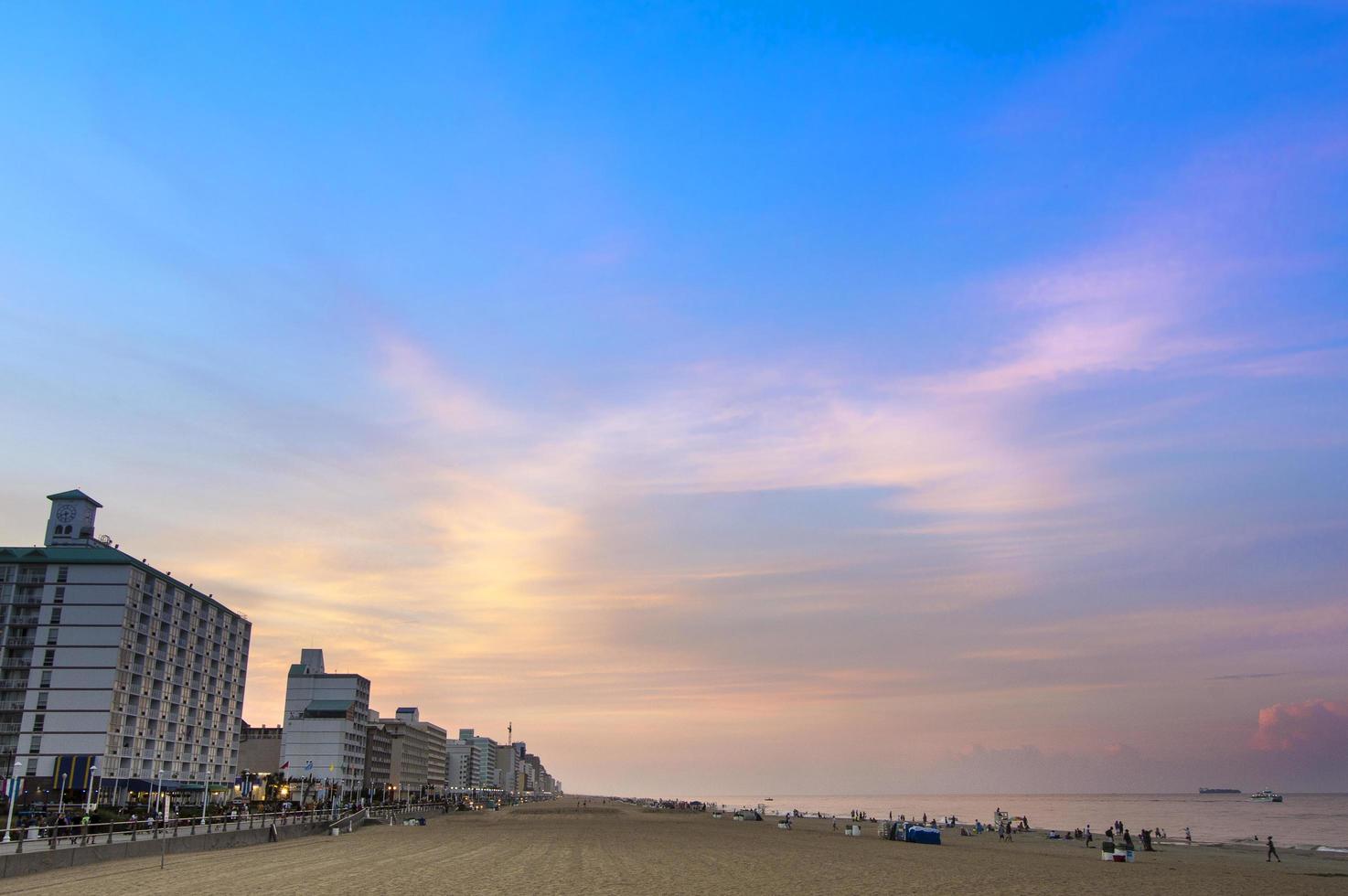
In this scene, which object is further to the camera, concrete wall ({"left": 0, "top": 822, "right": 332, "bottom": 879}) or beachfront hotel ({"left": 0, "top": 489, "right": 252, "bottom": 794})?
beachfront hotel ({"left": 0, "top": 489, "right": 252, "bottom": 794})

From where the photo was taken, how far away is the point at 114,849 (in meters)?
38.5

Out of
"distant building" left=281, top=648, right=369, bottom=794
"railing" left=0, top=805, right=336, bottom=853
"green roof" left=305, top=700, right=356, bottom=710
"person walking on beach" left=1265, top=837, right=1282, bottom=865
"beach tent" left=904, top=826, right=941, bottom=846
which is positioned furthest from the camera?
"green roof" left=305, top=700, right=356, bottom=710

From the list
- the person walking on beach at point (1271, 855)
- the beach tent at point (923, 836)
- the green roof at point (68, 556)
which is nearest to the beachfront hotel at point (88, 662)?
the green roof at point (68, 556)

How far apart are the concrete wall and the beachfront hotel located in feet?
157

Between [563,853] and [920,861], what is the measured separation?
1926 centimetres

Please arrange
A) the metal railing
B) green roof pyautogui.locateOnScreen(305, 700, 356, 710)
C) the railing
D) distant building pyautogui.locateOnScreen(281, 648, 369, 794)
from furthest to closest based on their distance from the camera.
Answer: green roof pyautogui.locateOnScreen(305, 700, 356, 710) < distant building pyautogui.locateOnScreen(281, 648, 369, 794) < the railing < the metal railing

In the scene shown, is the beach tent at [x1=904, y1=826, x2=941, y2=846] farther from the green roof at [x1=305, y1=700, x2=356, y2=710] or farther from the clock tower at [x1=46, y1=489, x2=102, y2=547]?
the green roof at [x1=305, y1=700, x2=356, y2=710]

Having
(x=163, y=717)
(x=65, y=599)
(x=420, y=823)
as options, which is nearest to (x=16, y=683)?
(x=65, y=599)

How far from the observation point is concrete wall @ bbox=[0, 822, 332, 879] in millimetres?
31766

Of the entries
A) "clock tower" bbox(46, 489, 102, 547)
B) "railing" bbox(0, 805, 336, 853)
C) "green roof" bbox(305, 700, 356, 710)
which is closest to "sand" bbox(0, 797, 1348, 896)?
"railing" bbox(0, 805, 336, 853)

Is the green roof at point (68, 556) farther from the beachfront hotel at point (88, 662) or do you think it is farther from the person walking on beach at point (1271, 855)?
the person walking on beach at point (1271, 855)

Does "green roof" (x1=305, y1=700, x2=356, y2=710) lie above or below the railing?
above

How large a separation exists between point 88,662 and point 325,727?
91024 millimetres

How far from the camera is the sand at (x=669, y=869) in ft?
104
